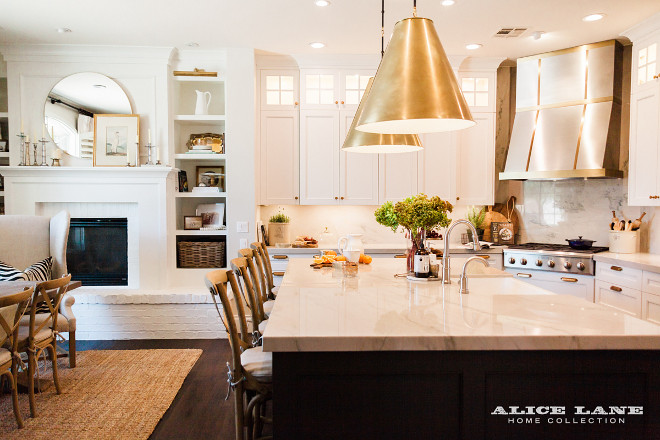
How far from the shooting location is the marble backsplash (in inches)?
187

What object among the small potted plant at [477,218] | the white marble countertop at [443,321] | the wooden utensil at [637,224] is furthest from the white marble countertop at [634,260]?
the white marble countertop at [443,321]

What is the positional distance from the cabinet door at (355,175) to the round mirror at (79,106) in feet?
7.23

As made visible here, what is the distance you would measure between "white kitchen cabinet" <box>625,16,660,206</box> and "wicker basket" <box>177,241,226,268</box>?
3.93 metres

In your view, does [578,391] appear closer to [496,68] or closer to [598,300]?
[598,300]

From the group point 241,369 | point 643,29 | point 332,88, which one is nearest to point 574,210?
point 643,29

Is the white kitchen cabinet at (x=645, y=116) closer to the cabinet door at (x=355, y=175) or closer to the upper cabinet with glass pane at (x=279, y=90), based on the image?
the cabinet door at (x=355, y=175)

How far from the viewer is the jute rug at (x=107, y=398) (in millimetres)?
2871

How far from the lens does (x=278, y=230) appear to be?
17.4 ft

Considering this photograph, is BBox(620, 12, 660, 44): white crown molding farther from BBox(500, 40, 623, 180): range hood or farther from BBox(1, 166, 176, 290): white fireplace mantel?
BBox(1, 166, 176, 290): white fireplace mantel

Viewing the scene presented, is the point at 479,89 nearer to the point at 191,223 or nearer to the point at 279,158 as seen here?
the point at 279,158

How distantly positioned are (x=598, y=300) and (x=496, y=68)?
254 centimetres

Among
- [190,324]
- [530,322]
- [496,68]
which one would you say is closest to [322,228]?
[190,324]

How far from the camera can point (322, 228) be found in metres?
5.62

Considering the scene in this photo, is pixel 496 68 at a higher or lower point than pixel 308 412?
→ higher
